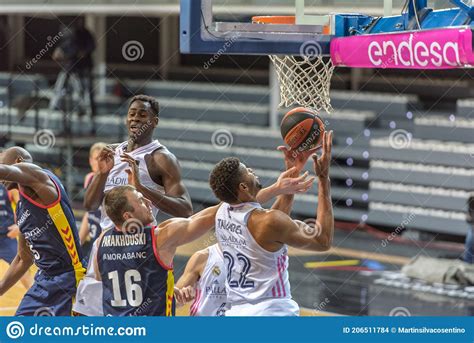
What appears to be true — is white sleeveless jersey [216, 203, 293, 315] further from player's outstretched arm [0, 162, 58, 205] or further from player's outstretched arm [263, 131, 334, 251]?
player's outstretched arm [0, 162, 58, 205]

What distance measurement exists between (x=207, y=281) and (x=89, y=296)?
0.68 m

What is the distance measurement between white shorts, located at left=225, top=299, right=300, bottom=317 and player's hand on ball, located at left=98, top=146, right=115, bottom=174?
1.43 metres

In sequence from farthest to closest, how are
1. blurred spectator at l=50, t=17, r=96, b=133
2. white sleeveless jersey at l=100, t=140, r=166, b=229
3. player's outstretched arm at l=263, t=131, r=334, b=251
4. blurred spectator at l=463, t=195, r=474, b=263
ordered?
blurred spectator at l=50, t=17, r=96, b=133
blurred spectator at l=463, t=195, r=474, b=263
white sleeveless jersey at l=100, t=140, r=166, b=229
player's outstretched arm at l=263, t=131, r=334, b=251

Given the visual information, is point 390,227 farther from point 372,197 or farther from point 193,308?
point 193,308

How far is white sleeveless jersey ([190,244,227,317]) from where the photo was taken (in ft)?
20.8

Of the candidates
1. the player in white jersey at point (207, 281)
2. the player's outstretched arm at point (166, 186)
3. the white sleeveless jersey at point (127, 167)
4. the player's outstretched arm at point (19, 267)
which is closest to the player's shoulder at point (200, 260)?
the player in white jersey at point (207, 281)

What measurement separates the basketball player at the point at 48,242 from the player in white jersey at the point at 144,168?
0.41 m

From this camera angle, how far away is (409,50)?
5641 mm

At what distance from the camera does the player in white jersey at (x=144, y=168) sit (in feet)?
21.5

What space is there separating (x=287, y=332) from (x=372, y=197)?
7.49m

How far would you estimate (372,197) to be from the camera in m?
13.6

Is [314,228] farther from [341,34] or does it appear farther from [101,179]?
[101,179]

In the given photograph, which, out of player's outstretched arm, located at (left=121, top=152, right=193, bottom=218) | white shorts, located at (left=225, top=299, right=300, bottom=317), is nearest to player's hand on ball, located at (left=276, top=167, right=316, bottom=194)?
white shorts, located at (left=225, top=299, right=300, bottom=317)

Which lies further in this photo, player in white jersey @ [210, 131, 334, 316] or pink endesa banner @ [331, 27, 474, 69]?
player in white jersey @ [210, 131, 334, 316]
